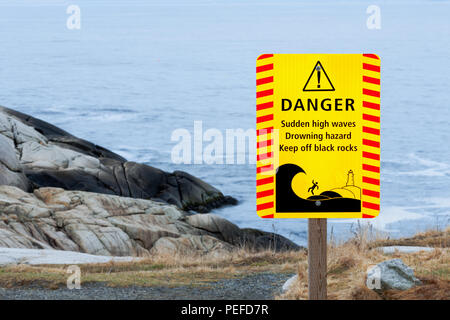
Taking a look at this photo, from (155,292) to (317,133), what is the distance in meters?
3.98

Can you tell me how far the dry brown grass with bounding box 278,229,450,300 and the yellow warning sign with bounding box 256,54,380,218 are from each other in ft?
5.80

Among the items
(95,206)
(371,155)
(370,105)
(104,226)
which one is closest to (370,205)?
(371,155)

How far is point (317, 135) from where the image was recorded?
8875mm

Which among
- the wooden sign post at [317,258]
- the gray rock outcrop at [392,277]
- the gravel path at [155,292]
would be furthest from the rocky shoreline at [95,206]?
the wooden sign post at [317,258]

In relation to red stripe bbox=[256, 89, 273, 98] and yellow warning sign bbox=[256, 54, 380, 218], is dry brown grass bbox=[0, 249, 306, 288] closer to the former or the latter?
yellow warning sign bbox=[256, 54, 380, 218]

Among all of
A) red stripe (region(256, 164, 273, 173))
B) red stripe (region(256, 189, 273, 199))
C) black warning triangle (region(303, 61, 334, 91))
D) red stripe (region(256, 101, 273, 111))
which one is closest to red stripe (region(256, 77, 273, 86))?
red stripe (region(256, 101, 273, 111))

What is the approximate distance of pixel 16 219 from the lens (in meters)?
22.5

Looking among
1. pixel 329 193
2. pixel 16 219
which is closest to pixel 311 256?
pixel 329 193

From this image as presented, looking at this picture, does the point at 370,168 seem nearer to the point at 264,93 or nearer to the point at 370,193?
the point at 370,193

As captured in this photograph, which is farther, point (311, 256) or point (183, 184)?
point (183, 184)

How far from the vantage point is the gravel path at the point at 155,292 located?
36.6 feet

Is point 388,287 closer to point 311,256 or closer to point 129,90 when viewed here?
point 311,256

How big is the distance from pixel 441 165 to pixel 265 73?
74.3 meters

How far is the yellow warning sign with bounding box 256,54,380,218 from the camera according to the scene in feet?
29.0
